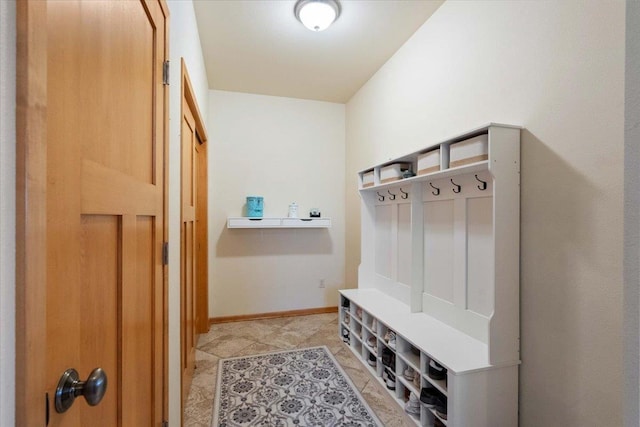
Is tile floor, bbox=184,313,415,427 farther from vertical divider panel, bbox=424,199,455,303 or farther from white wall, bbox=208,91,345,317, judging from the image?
vertical divider panel, bbox=424,199,455,303

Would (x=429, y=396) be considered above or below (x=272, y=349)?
above

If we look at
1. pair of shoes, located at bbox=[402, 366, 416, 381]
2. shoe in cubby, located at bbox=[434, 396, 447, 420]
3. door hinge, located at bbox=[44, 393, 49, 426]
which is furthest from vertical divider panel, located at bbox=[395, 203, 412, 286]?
door hinge, located at bbox=[44, 393, 49, 426]

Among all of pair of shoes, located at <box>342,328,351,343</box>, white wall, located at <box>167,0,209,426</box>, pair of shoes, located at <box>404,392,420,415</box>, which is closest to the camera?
white wall, located at <box>167,0,209,426</box>

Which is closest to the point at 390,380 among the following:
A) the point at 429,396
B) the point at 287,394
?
the point at 429,396

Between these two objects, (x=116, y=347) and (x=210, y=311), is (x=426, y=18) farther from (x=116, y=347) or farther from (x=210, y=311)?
(x=210, y=311)

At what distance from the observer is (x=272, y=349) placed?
2.80 m

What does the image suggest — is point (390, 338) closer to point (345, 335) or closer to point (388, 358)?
point (388, 358)

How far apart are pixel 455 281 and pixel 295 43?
7.62 ft

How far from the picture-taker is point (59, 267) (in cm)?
53

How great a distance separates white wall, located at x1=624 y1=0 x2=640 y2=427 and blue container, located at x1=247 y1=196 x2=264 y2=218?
3139 mm

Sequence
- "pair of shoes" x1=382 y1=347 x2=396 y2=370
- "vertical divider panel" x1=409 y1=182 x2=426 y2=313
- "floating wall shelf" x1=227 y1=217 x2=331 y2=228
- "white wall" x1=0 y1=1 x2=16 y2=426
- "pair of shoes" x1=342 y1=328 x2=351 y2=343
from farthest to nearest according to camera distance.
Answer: "floating wall shelf" x1=227 y1=217 x2=331 y2=228 → "pair of shoes" x1=342 y1=328 x2=351 y2=343 → "vertical divider panel" x1=409 y1=182 x2=426 y2=313 → "pair of shoes" x1=382 y1=347 x2=396 y2=370 → "white wall" x1=0 y1=1 x2=16 y2=426

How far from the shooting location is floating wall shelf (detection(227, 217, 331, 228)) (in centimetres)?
332

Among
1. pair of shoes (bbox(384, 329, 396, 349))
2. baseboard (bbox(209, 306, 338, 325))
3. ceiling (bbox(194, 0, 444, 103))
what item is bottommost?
baseboard (bbox(209, 306, 338, 325))

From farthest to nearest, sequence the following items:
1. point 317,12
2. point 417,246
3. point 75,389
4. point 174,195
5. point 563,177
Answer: point 417,246 < point 317,12 < point 174,195 < point 563,177 < point 75,389
